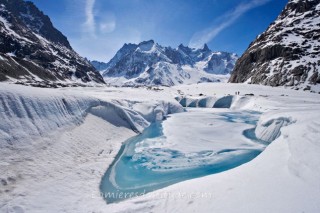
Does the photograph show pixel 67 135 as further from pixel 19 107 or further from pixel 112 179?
pixel 112 179

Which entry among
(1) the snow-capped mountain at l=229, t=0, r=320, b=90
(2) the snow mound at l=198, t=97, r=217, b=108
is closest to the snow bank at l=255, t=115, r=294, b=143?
(2) the snow mound at l=198, t=97, r=217, b=108

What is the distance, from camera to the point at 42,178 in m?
9.93

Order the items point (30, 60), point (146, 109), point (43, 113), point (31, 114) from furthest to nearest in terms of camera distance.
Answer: point (30, 60), point (146, 109), point (43, 113), point (31, 114)

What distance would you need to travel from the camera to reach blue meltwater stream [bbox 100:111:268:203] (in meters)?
11.0

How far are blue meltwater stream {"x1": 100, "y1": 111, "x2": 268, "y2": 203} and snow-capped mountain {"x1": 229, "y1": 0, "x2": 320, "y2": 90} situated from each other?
190 feet

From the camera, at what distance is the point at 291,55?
3044 inches

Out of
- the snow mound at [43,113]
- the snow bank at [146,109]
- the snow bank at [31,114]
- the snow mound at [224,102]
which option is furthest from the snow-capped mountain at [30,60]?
the snow bank at [31,114]

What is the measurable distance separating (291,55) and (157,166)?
80.2m

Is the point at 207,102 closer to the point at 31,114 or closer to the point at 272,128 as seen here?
the point at 272,128

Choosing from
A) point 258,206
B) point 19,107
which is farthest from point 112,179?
point 258,206

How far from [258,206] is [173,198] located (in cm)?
287

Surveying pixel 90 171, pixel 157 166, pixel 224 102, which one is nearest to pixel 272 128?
pixel 157 166

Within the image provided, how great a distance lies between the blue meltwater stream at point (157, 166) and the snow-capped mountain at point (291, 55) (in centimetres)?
5788

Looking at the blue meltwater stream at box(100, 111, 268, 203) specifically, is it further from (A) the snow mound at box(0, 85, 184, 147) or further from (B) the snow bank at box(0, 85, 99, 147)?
(B) the snow bank at box(0, 85, 99, 147)
